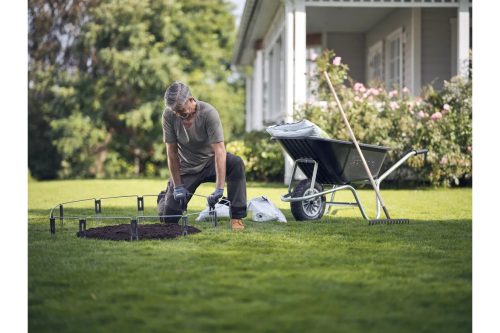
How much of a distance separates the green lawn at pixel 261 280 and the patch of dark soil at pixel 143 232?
105mm

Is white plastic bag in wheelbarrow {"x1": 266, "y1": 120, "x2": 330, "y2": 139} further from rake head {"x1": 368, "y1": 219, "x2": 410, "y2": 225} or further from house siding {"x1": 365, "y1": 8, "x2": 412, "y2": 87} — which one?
house siding {"x1": 365, "y1": 8, "x2": 412, "y2": 87}

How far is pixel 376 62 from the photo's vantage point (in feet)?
41.2

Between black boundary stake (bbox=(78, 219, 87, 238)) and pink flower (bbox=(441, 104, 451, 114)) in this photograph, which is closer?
black boundary stake (bbox=(78, 219, 87, 238))

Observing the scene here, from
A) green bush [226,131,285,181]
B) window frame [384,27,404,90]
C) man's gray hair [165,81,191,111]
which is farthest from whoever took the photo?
window frame [384,27,404,90]

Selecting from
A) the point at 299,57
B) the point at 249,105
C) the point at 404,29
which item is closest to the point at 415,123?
the point at 299,57

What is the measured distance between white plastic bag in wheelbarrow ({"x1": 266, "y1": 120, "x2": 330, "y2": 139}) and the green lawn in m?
0.61

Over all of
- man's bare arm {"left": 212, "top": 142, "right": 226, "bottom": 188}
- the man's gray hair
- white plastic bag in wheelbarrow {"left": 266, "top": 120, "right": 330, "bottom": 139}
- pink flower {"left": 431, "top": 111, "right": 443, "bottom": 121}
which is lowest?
man's bare arm {"left": 212, "top": 142, "right": 226, "bottom": 188}

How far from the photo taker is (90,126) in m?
14.5

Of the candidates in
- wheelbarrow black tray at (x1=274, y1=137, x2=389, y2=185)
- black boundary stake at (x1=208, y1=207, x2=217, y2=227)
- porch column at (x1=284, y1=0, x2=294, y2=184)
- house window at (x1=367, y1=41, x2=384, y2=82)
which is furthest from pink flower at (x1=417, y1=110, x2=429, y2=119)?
house window at (x1=367, y1=41, x2=384, y2=82)

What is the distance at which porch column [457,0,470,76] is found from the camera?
8.56m

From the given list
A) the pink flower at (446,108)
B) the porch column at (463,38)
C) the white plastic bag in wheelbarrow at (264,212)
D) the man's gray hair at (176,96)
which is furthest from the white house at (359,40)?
the man's gray hair at (176,96)

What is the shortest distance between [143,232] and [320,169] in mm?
1434

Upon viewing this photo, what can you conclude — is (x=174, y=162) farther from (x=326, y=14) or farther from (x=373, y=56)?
(x=373, y=56)

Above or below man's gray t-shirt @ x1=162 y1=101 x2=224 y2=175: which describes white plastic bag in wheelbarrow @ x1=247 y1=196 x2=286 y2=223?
below
